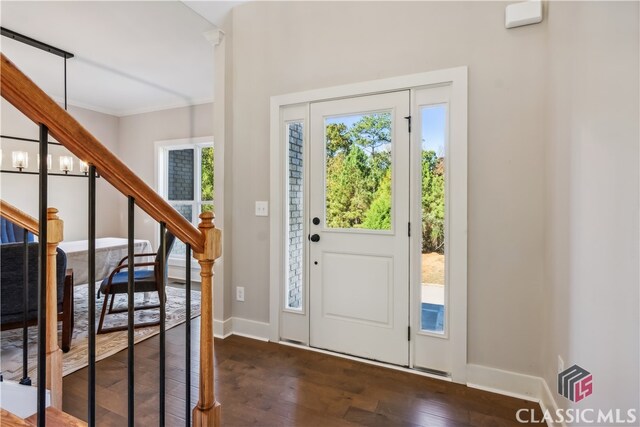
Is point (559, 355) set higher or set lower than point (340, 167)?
lower

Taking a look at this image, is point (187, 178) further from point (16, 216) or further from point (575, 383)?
point (575, 383)

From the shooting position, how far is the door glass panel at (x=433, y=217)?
7.38 feet

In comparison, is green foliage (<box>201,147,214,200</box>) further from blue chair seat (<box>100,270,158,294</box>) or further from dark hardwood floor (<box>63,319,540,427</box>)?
dark hardwood floor (<box>63,319,540,427</box>)

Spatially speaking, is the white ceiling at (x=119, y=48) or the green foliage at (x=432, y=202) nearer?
the green foliage at (x=432, y=202)

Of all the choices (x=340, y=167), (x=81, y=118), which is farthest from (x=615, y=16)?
(x=81, y=118)

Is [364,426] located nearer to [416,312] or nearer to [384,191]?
[416,312]

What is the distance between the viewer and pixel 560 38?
1729 millimetres

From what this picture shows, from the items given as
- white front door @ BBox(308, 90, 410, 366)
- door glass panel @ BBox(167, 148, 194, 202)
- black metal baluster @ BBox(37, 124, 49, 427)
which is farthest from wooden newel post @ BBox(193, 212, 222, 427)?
door glass panel @ BBox(167, 148, 194, 202)

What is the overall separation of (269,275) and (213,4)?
232cm

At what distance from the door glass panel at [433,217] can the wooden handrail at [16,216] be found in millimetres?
2273

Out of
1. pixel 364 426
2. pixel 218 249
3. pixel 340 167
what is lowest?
pixel 364 426

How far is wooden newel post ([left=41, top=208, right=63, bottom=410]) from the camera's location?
1.72 meters

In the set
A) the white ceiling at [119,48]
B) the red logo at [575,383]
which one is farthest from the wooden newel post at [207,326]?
the white ceiling at [119,48]

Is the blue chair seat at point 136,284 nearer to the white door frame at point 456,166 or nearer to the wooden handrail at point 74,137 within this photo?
the white door frame at point 456,166
